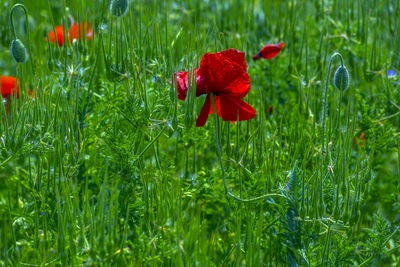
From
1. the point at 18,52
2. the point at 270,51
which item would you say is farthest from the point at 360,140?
the point at 18,52

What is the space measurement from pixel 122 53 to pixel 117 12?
0.30 ft

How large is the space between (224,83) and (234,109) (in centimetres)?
6

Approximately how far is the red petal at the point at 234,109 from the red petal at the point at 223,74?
2 cm

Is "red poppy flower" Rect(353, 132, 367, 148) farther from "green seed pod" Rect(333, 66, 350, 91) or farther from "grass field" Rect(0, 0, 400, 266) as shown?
"green seed pod" Rect(333, 66, 350, 91)

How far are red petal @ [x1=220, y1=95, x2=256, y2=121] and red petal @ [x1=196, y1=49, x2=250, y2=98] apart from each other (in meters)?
0.02

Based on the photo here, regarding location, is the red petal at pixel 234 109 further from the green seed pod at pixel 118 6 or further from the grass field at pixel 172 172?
the green seed pod at pixel 118 6

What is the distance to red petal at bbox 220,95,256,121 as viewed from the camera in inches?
49.8

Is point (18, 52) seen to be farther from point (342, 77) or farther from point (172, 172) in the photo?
point (342, 77)

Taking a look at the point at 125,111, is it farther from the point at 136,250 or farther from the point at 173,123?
the point at 136,250

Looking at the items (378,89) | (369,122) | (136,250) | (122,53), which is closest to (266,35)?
(378,89)

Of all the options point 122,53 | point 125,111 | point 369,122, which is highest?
point 122,53

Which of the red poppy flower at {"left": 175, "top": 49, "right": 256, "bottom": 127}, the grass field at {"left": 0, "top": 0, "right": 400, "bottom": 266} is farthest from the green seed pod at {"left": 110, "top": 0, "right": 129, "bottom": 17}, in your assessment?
the red poppy flower at {"left": 175, "top": 49, "right": 256, "bottom": 127}

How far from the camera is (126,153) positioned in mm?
1349

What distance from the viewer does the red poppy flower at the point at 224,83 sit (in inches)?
48.8
